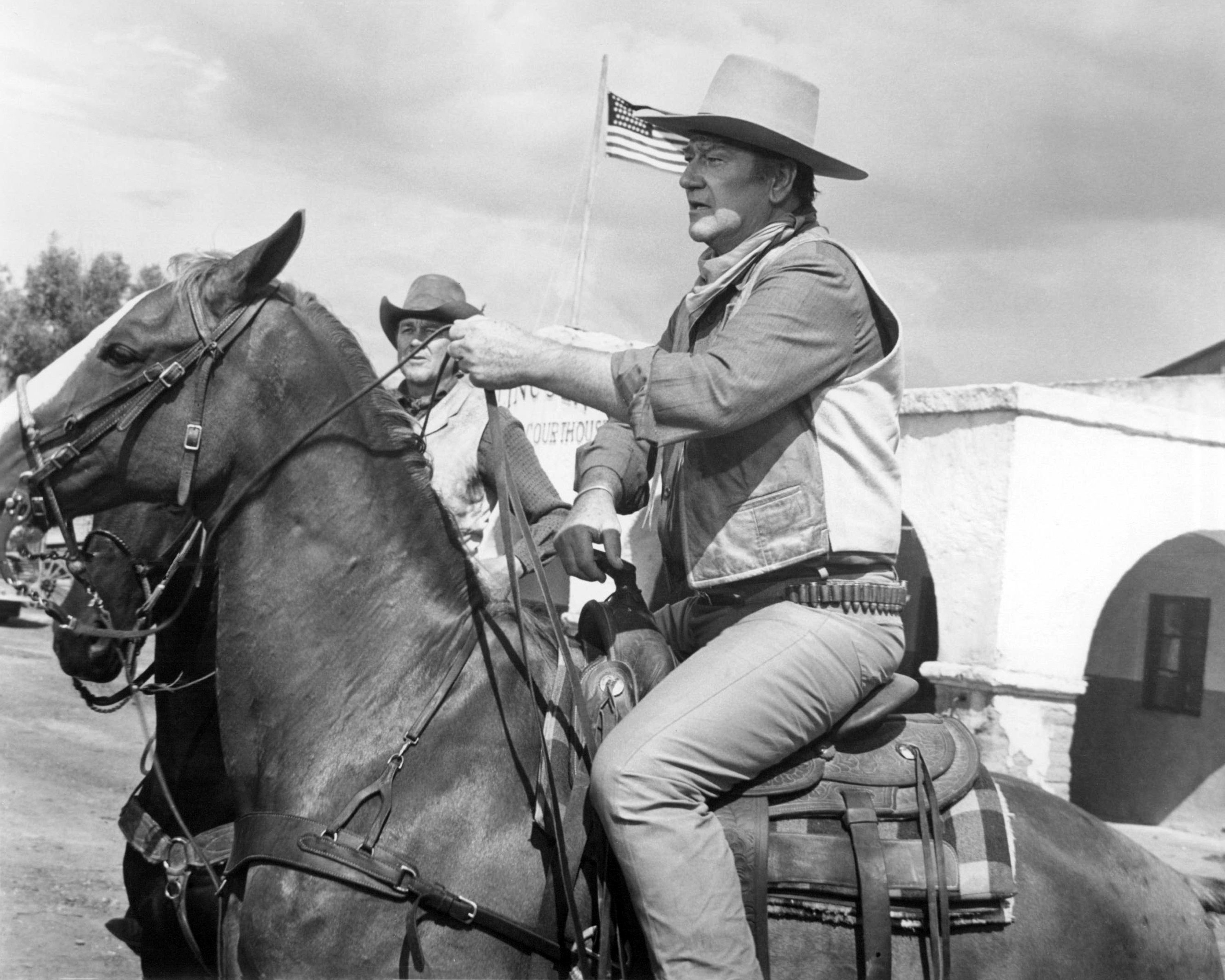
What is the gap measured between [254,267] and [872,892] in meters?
2.07

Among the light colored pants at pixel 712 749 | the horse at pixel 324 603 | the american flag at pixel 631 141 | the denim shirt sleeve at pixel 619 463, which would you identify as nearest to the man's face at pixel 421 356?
the denim shirt sleeve at pixel 619 463

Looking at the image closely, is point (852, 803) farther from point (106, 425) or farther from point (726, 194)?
point (106, 425)

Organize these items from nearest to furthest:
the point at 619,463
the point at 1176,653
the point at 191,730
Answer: the point at 619,463, the point at 191,730, the point at 1176,653

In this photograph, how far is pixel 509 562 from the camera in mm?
3004

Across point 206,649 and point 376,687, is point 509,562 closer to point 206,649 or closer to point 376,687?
point 376,687

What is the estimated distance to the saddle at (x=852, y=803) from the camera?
291 cm

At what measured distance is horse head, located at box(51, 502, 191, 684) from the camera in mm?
3609

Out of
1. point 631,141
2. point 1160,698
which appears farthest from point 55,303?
point 1160,698

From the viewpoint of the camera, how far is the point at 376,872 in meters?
2.80

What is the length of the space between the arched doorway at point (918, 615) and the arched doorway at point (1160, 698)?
143 cm

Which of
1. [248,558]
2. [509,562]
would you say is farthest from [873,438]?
[248,558]

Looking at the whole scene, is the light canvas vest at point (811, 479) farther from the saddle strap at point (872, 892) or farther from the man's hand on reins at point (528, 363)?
the saddle strap at point (872, 892)

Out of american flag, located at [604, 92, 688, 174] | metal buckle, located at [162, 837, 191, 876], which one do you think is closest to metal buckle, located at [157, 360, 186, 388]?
metal buckle, located at [162, 837, 191, 876]

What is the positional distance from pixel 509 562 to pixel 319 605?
0.49 m
